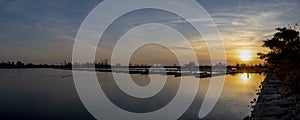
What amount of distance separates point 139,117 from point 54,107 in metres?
6.09

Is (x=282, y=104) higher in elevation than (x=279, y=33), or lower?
lower

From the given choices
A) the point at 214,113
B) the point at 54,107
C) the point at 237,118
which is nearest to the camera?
the point at 237,118

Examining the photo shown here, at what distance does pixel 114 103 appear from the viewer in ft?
65.6

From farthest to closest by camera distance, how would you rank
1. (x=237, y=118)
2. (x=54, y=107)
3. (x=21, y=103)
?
(x=21, y=103), (x=54, y=107), (x=237, y=118)

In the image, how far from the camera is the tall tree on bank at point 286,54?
11.1 metres

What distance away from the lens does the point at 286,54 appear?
14.1 meters

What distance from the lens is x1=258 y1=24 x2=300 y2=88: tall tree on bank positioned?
36.3 ft

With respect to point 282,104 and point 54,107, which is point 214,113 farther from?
point 54,107

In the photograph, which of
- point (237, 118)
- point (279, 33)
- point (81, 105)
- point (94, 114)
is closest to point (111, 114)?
point (94, 114)

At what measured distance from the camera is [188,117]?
15.1 meters

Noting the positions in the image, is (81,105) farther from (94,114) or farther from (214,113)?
(214,113)

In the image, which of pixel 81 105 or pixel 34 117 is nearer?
pixel 34 117

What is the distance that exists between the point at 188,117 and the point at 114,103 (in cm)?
669

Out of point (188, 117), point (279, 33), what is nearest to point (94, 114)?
point (188, 117)
